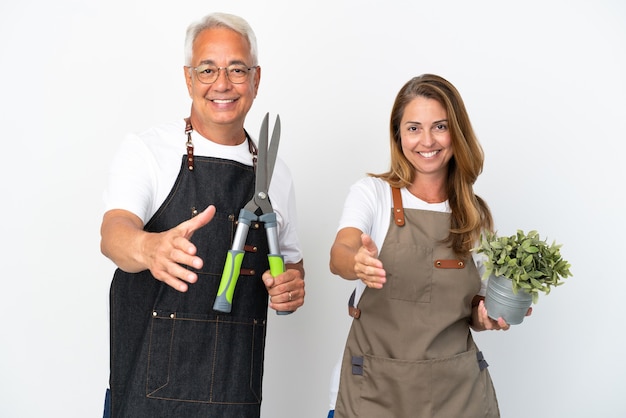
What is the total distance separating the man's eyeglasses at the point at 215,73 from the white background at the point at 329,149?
1161 mm

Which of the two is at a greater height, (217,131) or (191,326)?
(217,131)

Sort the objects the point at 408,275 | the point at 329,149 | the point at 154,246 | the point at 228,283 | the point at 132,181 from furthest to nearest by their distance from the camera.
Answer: the point at 329,149 → the point at 408,275 → the point at 132,181 → the point at 228,283 → the point at 154,246

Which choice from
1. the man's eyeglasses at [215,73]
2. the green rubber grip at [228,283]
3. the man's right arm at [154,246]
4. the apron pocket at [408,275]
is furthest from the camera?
the apron pocket at [408,275]

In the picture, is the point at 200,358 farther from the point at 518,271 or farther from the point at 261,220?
the point at 518,271

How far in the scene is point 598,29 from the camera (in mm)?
3457

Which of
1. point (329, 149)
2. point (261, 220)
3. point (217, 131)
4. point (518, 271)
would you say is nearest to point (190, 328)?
point (261, 220)

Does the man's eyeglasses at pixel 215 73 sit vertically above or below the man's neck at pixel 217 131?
above

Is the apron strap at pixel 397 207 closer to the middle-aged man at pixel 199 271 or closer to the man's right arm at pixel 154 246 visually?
the middle-aged man at pixel 199 271

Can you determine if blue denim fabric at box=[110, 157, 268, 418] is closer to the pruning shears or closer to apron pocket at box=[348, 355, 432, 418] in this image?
the pruning shears

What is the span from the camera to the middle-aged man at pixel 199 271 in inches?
83.6

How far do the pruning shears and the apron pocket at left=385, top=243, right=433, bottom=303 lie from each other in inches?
14.6

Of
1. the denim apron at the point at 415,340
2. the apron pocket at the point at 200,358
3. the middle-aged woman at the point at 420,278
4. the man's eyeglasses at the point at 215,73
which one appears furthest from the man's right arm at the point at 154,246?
the denim apron at the point at 415,340

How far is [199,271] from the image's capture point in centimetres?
215

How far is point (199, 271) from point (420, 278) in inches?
26.3
